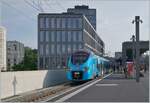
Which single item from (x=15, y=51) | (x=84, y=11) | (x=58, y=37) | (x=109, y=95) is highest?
(x=84, y=11)

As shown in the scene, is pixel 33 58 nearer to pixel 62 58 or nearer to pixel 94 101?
pixel 62 58

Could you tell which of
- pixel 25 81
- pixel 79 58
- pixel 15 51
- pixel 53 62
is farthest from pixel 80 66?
pixel 15 51

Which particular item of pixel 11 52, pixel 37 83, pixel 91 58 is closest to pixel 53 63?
pixel 11 52

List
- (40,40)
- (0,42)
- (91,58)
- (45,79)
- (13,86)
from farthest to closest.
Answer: (40,40) < (0,42) < (91,58) < (45,79) < (13,86)

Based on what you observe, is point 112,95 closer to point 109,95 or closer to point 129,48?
point 109,95

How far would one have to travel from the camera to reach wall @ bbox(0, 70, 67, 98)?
2481cm

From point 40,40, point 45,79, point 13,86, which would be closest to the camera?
point 13,86

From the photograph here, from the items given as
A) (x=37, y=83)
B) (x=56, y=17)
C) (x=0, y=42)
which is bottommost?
(x=37, y=83)

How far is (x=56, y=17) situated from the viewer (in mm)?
141625

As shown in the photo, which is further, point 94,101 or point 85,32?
point 85,32

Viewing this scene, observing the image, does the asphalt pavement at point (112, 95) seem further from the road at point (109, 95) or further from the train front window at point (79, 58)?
the train front window at point (79, 58)

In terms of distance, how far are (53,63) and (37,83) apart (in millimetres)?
105119

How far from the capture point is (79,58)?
140ft

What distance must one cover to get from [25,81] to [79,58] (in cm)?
1312
